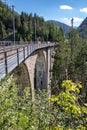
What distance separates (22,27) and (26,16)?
1888cm

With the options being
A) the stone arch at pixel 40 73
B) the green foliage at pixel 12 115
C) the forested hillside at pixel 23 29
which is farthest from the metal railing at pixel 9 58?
the forested hillside at pixel 23 29

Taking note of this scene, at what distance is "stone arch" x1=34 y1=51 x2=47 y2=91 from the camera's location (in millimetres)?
41000

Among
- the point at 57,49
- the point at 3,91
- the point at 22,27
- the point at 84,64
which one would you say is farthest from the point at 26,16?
the point at 3,91

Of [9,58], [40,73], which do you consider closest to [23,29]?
[40,73]

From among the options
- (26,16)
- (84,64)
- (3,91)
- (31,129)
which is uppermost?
(26,16)

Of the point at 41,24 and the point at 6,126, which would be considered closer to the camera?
the point at 6,126

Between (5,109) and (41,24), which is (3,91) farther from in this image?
(41,24)

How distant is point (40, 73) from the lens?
1710 inches

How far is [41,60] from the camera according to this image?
41531 millimetres

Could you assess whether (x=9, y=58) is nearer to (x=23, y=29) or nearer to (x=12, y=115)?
(x=12, y=115)

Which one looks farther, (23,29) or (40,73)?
(23,29)

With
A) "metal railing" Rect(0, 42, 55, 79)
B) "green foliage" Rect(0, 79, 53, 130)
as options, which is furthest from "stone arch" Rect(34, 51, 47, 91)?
"green foliage" Rect(0, 79, 53, 130)

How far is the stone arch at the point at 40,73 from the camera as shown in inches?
1614

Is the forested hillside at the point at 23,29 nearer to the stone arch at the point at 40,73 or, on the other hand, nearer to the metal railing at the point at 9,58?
the stone arch at the point at 40,73
